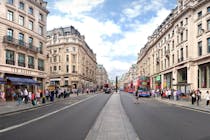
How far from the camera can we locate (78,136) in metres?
9.10

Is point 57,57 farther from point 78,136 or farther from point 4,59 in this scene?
point 78,136

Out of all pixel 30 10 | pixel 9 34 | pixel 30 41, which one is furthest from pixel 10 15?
pixel 30 41

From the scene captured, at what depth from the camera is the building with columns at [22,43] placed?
34188 mm

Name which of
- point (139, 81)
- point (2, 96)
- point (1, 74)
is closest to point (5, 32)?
point (1, 74)

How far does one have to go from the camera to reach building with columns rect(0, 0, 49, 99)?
34.2 m

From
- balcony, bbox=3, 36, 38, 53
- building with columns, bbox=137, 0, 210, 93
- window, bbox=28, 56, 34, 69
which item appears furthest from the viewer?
window, bbox=28, 56, 34, 69

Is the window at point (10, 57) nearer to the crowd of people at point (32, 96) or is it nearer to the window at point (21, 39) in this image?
the window at point (21, 39)

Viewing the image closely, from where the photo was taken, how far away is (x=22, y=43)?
38.2m

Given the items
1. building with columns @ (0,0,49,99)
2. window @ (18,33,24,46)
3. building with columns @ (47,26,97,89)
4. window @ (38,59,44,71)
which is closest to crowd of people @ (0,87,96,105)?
building with columns @ (0,0,49,99)

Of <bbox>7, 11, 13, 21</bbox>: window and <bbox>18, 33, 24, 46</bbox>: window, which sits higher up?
<bbox>7, 11, 13, 21</bbox>: window

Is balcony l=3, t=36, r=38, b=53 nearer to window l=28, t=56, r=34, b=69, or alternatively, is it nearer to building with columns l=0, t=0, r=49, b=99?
building with columns l=0, t=0, r=49, b=99

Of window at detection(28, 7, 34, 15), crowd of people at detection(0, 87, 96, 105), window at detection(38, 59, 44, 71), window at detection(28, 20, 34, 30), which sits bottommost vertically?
crowd of people at detection(0, 87, 96, 105)

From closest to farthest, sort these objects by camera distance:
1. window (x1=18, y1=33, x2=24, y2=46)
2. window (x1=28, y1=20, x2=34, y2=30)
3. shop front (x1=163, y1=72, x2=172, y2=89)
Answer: window (x1=18, y1=33, x2=24, y2=46)
window (x1=28, y1=20, x2=34, y2=30)
shop front (x1=163, y1=72, x2=172, y2=89)

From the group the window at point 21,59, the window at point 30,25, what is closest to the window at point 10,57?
the window at point 21,59
